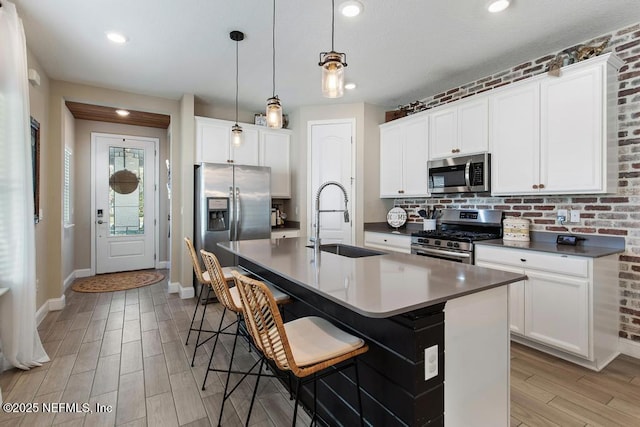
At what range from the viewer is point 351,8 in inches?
90.3

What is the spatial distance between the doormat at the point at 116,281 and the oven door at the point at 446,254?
4.01 metres

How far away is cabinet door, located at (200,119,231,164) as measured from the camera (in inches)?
165

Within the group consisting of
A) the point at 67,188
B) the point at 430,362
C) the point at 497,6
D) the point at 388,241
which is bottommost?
the point at 430,362

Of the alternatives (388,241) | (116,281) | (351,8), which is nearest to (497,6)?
(351,8)

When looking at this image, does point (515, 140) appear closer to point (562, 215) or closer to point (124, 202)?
point (562, 215)

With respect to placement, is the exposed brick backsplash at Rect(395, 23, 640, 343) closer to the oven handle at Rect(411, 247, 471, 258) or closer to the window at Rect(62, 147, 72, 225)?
the oven handle at Rect(411, 247, 471, 258)

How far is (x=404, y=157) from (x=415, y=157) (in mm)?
184

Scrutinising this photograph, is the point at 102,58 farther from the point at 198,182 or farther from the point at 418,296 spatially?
the point at 418,296

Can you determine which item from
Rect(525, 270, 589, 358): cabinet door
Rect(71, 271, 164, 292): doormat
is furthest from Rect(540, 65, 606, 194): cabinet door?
Rect(71, 271, 164, 292): doormat

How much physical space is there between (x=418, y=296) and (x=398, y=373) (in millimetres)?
364

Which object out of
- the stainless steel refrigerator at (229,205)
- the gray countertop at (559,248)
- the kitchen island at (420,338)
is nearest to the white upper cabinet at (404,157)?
the gray countertop at (559,248)

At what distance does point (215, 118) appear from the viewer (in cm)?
464

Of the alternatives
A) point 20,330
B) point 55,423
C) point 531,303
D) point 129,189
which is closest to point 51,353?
point 20,330

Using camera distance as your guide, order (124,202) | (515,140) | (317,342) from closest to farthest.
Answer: (317,342), (515,140), (124,202)
